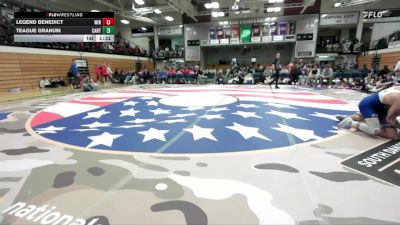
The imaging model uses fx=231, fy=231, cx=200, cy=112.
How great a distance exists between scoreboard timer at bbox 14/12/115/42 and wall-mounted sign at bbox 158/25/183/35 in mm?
14012

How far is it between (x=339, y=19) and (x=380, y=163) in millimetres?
20526

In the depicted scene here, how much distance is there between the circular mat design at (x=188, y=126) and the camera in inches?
126

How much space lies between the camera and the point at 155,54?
23.6m

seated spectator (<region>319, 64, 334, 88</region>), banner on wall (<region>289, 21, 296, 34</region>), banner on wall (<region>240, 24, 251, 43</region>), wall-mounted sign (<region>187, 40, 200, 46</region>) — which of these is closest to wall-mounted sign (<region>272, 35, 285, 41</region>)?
banner on wall (<region>289, 21, 296, 34</region>)

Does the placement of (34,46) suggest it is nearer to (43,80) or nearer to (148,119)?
(43,80)

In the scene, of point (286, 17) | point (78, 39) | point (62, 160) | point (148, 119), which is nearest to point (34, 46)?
point (78, 39)

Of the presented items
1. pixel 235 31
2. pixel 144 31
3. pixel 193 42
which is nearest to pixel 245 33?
pixel 235 31

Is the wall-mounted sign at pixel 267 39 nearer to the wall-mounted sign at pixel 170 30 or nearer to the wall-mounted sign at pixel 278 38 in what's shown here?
the wall-mounted sign at pixel 278 38

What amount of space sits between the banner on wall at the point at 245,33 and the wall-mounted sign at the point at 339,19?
5.96 m

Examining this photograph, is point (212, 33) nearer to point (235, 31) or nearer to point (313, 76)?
point (235, 31)

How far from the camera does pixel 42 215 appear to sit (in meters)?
1.73

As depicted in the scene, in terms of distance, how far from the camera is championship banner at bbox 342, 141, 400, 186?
7.42ft

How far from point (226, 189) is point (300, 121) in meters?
2.88

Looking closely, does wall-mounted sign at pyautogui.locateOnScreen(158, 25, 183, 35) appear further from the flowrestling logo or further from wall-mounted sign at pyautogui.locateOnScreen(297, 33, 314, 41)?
the flowrestling logo
